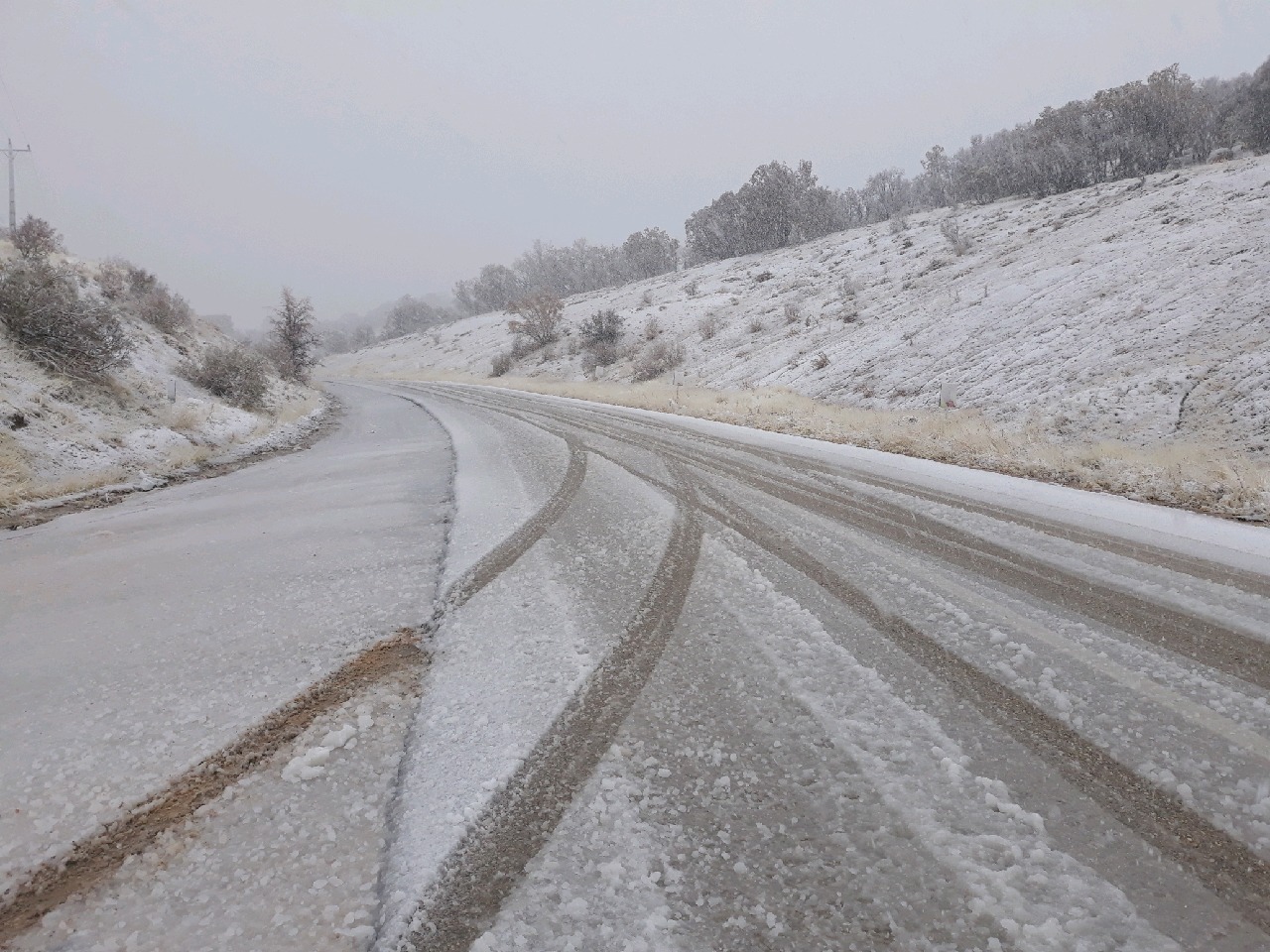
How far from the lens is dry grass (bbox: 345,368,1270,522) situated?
5.24 metres

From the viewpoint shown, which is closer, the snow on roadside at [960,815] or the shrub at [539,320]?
the snow on roadside at [960,815]

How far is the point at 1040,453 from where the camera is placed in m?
7.10

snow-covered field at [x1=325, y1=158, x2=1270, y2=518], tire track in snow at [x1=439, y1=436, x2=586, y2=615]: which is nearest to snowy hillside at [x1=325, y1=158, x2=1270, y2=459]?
snow-covered field at [x1=325, y1=158, x2=1270, y2=518]

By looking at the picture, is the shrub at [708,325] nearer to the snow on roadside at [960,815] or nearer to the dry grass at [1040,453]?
the dry grass at [1040,453]

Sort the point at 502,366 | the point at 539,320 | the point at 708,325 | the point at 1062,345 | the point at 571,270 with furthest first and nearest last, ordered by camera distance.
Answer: the point at 571,270, the point at 539,320, the point at 502,366, the point at 708,325, the point at 1062,345

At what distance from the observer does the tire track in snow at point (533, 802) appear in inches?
61.2

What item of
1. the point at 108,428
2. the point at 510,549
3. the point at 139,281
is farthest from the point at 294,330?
the point at 510,549

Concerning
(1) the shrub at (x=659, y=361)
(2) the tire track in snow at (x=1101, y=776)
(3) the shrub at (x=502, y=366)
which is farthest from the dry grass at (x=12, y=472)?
(3) the shrub at (x=502, y=366)

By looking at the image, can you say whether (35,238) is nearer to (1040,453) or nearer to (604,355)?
(604,355)

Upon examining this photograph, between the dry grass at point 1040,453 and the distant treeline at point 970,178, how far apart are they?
2938 centimetres

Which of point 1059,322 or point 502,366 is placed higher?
point 502,366

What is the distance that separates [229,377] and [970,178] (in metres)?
54.8

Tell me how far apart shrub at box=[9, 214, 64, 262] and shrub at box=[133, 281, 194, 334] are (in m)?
2.79

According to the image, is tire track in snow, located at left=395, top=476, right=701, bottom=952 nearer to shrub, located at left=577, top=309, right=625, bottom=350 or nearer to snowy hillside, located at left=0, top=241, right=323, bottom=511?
snowy hillside, located at left=0, top=241, right=323, bottom=511
